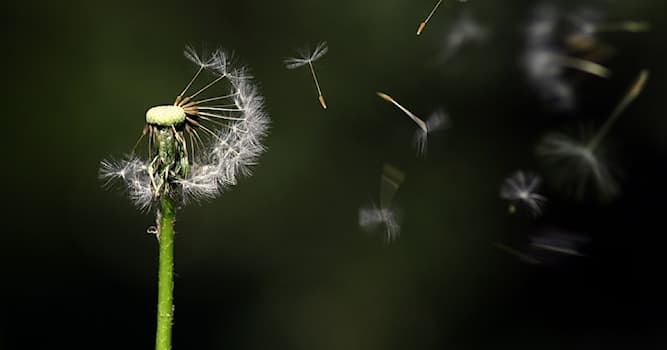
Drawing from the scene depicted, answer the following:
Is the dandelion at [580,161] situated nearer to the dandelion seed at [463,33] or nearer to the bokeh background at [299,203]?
the dandelion seed at [463,33]

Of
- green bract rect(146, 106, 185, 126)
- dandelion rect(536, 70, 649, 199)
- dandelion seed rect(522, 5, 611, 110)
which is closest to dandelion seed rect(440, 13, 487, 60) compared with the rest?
dandelion seed rect(522, 5, 611, 110)

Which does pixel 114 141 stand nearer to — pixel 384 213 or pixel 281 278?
pixel 281 278

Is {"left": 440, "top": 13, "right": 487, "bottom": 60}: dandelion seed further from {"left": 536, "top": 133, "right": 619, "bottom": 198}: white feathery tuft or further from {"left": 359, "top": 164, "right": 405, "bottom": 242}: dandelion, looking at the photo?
{"left": 359, "top": 164, "right": 405, "bottom": 242}: dandelion

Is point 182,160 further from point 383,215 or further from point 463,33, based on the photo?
point 463,33

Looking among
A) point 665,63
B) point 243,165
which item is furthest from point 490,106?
point 243,165

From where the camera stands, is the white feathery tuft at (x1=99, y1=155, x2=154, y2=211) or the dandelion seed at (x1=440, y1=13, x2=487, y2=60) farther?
the dandelion seed at (x1=440, y1=13, x2=487, y2=60)
